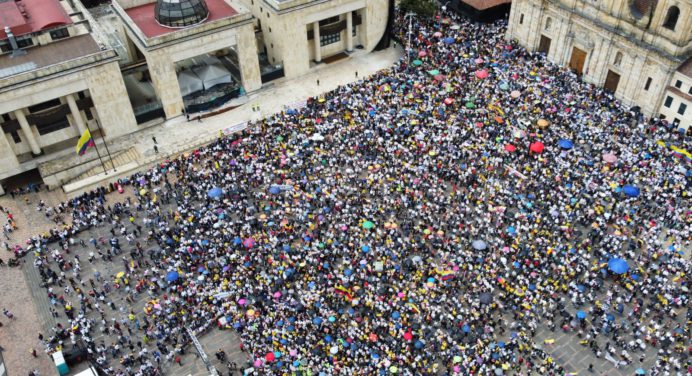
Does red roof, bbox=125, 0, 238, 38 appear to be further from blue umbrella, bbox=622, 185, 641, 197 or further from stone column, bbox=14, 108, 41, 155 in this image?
blue umbrella, bbox=622, 185, 641, 197

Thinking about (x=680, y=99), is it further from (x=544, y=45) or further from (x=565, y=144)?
(x=544, y=45)

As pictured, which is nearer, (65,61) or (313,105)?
(65,61)

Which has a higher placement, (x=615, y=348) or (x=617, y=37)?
(x=617, y=37)

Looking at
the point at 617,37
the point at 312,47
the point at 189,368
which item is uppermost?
the point at 617,37

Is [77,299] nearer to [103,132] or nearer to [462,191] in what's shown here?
[103,132]

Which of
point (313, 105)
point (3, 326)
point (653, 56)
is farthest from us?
point (313, 105)

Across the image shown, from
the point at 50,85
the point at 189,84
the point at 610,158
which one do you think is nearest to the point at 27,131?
the point at 50,85

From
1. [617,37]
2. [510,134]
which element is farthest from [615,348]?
[617,37]
